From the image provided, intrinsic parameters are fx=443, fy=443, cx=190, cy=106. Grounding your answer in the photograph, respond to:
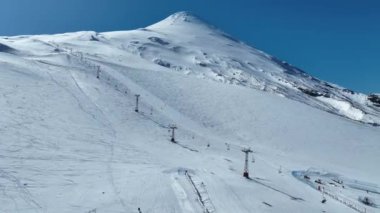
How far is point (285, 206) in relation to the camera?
81.6ft

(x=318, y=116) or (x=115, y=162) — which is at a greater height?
(x=318, y=116)

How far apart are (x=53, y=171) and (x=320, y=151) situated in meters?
31.7

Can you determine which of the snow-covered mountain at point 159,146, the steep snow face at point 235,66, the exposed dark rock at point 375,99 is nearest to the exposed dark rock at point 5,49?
A: the snow-covered mountain at point 159,146

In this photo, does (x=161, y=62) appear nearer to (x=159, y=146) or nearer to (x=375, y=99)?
(x=375, y=99)

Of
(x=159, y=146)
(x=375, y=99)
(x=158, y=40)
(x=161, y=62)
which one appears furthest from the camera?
(x=158, y=40)

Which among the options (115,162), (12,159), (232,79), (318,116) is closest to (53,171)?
(12,159)

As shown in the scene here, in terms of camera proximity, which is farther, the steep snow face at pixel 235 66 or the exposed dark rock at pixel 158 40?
the exposed dark rock at pixel 158 40

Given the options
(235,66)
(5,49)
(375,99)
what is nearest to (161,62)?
(235,66)

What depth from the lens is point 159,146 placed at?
35812 mm

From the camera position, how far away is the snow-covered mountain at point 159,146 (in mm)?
22281

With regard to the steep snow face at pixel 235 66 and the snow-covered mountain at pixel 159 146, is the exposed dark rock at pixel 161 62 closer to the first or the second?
the steep snow face at pixel 235 66

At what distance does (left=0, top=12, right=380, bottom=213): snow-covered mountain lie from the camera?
22281mm

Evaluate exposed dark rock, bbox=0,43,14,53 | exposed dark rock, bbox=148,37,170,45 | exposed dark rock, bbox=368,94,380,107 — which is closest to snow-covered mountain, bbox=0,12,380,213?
exposed dark rock, bbox=0,43,14,53

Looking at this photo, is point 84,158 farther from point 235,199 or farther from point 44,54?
point 44,54
